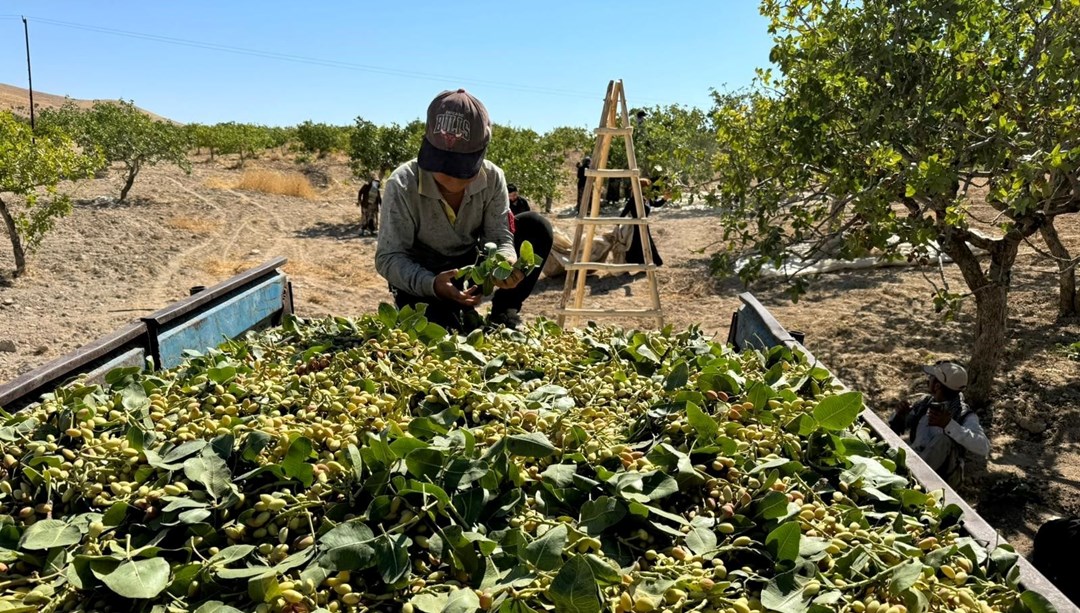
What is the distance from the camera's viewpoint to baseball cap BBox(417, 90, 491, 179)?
343 cm

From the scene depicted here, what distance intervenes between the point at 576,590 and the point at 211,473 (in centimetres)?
89

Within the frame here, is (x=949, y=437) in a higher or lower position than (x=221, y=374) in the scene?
lower

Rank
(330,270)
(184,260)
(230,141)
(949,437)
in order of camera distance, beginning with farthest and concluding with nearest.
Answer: (230,141), (330,270), (184,260), (949,437)

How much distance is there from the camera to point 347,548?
1.41m

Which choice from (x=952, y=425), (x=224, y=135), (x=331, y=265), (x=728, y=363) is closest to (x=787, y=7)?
(x=952, y=425)

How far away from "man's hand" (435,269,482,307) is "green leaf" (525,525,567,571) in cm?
201

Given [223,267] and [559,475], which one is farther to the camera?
[223,267]

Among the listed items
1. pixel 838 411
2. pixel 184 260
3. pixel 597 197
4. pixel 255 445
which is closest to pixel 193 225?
pixel 184 260

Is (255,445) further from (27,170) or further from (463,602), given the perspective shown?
(27,170)

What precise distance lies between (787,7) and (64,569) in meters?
4.73

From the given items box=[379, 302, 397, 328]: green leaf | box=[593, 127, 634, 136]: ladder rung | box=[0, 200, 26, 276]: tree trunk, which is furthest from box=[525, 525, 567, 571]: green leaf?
box=[0, 200, 26, 276]: tree trunk

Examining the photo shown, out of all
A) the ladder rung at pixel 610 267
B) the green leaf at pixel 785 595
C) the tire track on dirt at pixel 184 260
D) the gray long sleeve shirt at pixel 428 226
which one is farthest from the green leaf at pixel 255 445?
the tire track on dirt at pixel 184 260

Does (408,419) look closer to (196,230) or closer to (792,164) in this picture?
(792,164)

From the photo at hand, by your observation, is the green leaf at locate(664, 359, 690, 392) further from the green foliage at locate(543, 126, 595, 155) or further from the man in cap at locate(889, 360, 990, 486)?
the green foliage at locate(543, 126, 595, 155)
